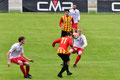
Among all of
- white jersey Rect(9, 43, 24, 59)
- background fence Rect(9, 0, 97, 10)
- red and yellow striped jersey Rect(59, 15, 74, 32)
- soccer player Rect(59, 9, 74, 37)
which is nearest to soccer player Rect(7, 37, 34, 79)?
white jersey Rect(9, 43, 24, 59)

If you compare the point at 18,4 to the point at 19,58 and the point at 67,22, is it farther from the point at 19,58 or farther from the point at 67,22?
the point at 19,58

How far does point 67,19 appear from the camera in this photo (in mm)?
19969

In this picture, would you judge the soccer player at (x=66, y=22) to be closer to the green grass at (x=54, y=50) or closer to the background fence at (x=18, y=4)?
the green grass at (x=54, y=50)

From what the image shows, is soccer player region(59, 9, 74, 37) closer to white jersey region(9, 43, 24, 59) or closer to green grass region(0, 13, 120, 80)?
green grass region(0, 13, 120, 80)

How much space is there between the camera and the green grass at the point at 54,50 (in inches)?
580

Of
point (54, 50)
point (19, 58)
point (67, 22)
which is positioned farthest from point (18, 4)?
point (19, 58)

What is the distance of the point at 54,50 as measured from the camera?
67.9 ft

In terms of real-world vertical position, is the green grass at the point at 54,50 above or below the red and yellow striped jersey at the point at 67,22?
below

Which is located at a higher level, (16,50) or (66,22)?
(66,22)

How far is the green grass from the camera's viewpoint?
1474 cm

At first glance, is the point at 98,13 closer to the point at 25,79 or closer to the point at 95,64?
the point at 95,64

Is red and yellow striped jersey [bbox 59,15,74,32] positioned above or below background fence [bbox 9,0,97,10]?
below

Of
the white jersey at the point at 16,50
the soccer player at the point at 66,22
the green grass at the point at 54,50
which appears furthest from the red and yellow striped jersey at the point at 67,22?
the white jersey at the point at 16,50

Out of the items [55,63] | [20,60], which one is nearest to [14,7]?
[55,63]
